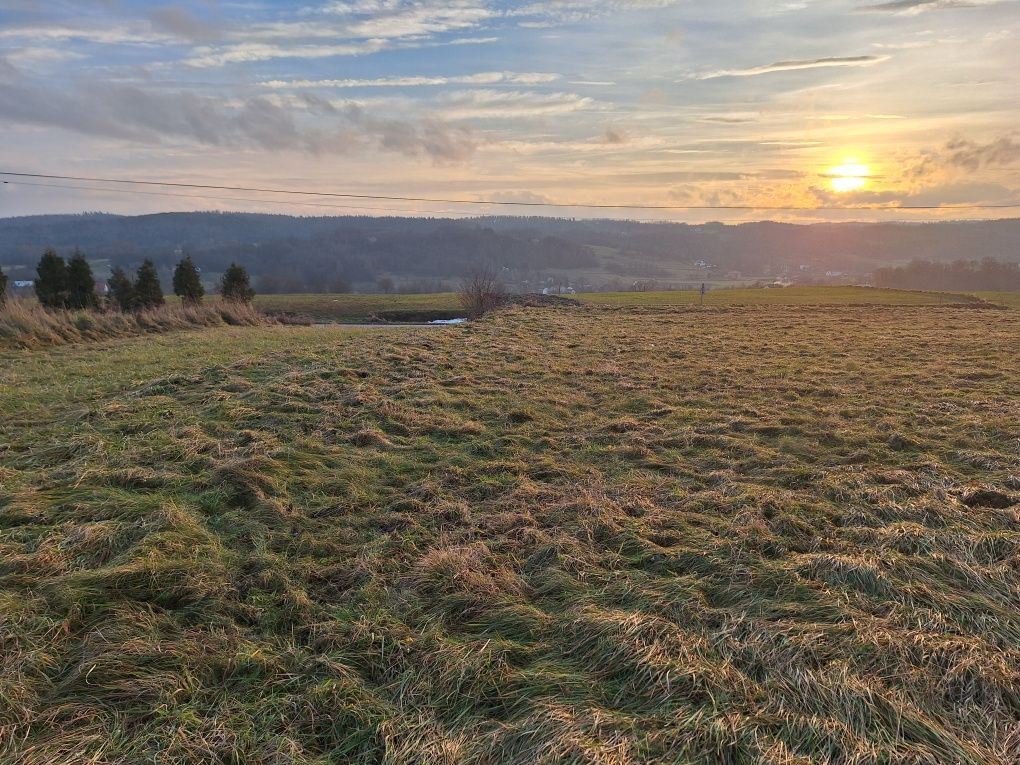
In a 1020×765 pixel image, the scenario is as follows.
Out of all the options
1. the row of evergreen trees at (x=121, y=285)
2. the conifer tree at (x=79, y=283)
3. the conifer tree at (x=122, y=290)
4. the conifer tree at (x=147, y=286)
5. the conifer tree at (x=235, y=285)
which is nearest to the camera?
the row of evergreen trees at (x=121, y=285)

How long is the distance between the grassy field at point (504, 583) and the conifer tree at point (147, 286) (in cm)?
2267

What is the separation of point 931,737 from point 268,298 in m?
54.8

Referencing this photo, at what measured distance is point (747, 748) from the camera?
2.40 meters

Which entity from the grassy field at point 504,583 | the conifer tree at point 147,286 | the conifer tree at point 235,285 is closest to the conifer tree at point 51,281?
the conifer tree at point 147,286

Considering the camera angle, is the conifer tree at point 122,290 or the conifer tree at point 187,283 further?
the conifer tree at point 187,283

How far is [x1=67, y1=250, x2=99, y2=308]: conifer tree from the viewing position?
946 inches

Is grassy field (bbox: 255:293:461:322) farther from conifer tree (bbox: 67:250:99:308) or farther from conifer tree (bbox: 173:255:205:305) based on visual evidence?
conifer tree (bbox: 67:250:99:308)

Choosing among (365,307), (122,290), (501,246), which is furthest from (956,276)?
(122,290)

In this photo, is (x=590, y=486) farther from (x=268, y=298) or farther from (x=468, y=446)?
(x=268, y=298)

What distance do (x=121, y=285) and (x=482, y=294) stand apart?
1831 centimetres

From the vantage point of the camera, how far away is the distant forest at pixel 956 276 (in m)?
63.7

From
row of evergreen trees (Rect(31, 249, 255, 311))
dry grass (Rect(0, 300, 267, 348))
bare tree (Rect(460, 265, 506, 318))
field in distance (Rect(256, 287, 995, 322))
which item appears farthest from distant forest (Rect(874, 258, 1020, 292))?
dry grass (Rect(0, 300, 267, 348))

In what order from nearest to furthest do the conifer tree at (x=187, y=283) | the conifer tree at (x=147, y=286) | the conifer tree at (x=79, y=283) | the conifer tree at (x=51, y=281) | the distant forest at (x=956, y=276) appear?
the conifer tree at (x=51, y=281)
the conifer tree at (x=79, y=283)
the conifer tree at (x=147, y=286)
the conifer tree at (x=187, y=283)
the distant forest at (x=956, y=276)

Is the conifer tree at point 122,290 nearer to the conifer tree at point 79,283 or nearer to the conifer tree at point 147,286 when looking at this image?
the conifer tree at point 147,286
